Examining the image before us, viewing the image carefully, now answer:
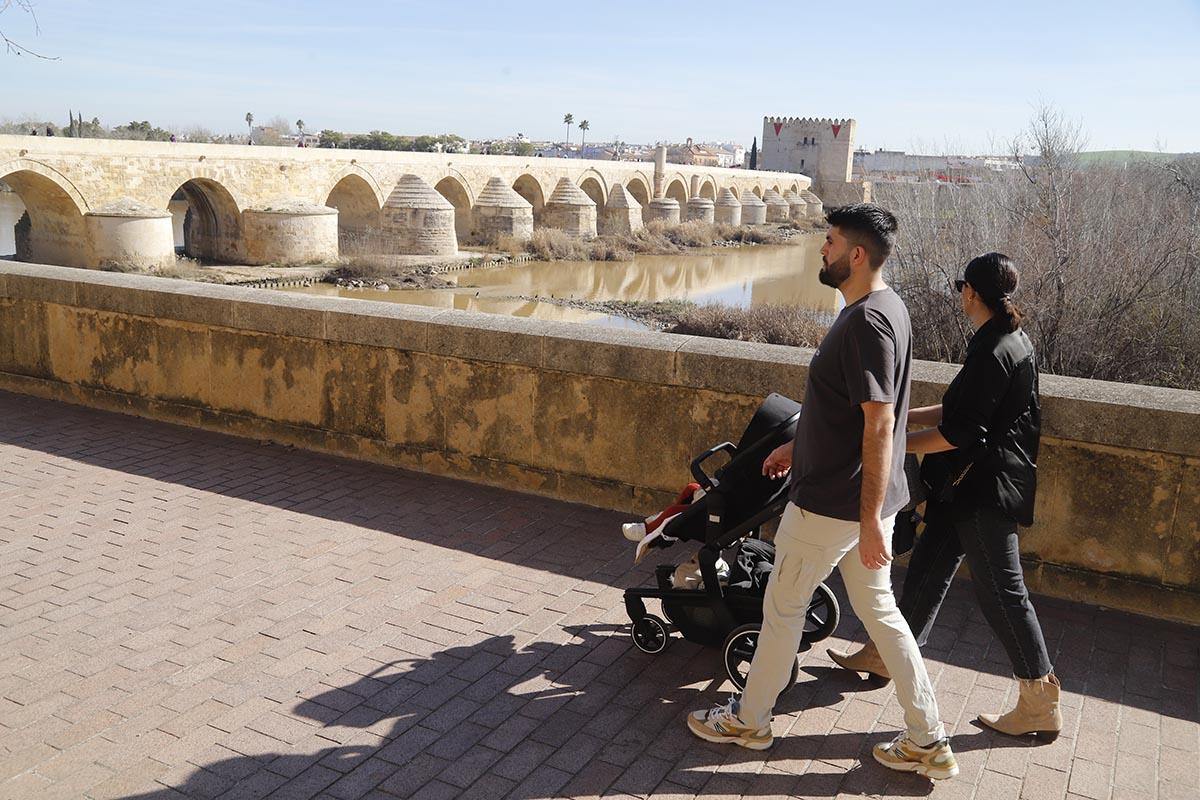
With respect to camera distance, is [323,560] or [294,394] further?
[294,394]

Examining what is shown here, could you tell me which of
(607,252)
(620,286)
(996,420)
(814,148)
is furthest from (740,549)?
(814,148)

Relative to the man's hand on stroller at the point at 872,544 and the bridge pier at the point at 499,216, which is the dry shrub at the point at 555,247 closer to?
the bridge pier at the point at 499,216

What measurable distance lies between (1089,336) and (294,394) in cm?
1307

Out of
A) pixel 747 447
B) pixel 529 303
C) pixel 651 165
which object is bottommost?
pixel 529 303

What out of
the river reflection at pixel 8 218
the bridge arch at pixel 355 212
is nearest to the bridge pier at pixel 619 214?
the bridge arch at pixel 355 212

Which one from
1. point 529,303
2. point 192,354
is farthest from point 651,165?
point 192,354

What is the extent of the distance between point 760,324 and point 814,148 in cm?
7216

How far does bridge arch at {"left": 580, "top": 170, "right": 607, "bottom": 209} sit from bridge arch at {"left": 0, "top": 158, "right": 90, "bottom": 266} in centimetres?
2875

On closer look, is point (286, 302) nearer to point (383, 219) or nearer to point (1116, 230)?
point (1116, 230)

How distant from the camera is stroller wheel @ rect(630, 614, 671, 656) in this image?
3.43m

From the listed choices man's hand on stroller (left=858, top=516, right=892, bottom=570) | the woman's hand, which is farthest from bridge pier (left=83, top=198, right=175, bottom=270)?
man's hand on stroller (left=858, top=516, right=892, bottom=570)

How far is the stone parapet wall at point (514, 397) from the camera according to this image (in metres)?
3.87

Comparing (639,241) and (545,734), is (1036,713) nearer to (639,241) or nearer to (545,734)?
(545,734)

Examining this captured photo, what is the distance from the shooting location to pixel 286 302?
5680 millimetres
